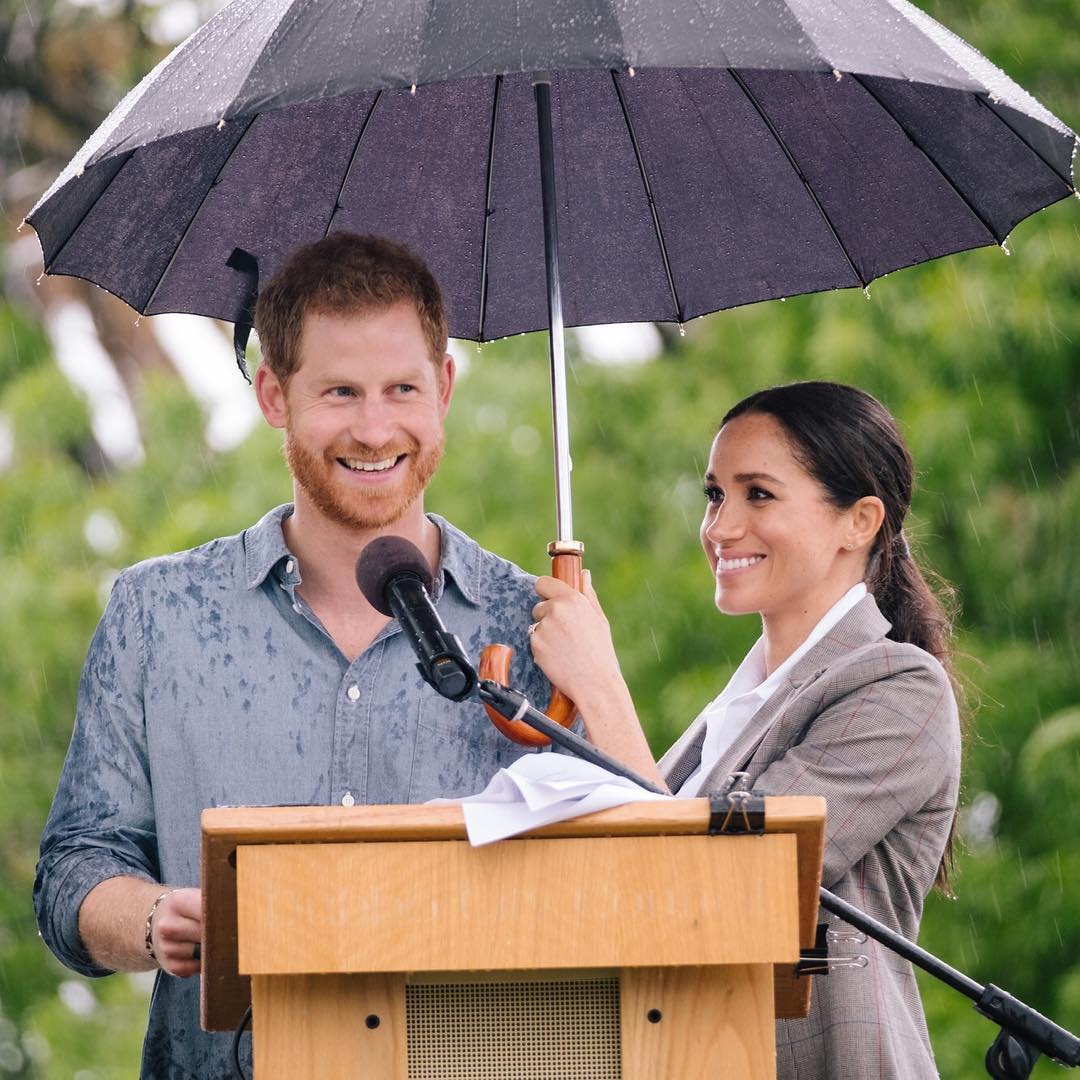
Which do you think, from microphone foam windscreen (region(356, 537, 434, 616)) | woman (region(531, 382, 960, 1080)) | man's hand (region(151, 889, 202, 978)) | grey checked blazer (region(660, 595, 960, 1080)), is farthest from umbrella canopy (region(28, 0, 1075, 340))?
man's hand (region(151, 889, 202, 978))

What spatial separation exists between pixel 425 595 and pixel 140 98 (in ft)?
3.53

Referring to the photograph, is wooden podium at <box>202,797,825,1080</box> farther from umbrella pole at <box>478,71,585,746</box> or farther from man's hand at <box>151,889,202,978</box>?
umbrella pole at <box>478,71,585,746</box>

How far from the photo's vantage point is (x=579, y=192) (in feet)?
15.8

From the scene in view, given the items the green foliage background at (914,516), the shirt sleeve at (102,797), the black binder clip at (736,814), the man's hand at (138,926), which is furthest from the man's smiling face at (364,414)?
the green foliage background at (914,516)

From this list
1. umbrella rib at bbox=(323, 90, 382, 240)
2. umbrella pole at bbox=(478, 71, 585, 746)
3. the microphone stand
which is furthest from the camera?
umbrella rib at bbox=(323, 90, 382, 240)

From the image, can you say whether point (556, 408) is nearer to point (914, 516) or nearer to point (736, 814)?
point (736, 814)

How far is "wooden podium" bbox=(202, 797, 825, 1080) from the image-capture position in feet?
8.93

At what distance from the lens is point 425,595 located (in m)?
3.27

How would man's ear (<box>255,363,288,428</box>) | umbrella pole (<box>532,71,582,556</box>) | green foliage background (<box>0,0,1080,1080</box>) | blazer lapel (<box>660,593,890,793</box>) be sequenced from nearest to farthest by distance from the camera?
man's ear (<box>255,363,288,428</box>) < umbrella pole (<box>532,71,582,556</box>) < blazer lapel (<box>660,593,890,793</box>) < green foliage background (<box>0,0,1080,1080</box>)

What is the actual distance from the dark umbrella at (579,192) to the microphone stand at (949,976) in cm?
88

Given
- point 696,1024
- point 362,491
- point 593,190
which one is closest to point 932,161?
point 593,190

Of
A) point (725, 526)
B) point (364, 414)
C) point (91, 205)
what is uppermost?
point (91, 205)

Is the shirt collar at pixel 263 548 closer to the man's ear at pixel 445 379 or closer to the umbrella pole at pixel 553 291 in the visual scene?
the man's ear at pixel 445 379

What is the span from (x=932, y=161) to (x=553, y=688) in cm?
142
